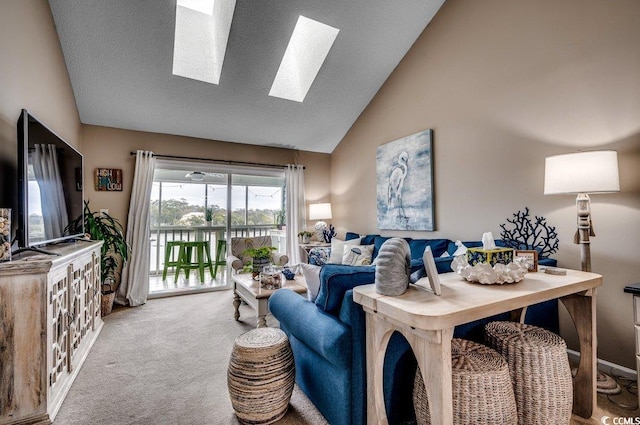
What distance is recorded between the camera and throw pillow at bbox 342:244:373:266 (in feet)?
12.1

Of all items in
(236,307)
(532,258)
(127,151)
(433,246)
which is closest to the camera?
(532,258)

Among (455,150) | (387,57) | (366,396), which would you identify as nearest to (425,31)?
(387,57)

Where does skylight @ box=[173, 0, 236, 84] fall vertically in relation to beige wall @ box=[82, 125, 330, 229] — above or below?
above

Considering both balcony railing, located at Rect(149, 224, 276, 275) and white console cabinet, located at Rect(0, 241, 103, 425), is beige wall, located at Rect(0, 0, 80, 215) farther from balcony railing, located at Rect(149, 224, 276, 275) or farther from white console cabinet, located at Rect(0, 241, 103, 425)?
balcony railing, located at Rect(149, 224, 276, 275)

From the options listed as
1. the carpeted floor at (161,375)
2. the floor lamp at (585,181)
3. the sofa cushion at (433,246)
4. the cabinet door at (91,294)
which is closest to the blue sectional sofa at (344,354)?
the carpeted floor at (161,375)

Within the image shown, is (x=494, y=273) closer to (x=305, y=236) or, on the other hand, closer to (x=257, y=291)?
(x=257, y=291)

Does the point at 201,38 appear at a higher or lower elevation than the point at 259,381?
higher

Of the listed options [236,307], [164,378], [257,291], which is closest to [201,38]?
[257,291]

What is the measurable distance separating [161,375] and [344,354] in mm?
1568

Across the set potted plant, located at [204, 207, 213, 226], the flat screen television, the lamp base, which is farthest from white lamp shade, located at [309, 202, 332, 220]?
the flat screen television

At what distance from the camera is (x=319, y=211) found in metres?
5.02

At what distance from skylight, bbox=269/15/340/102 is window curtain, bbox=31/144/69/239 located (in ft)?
8.11

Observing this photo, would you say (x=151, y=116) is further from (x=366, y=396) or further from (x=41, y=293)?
(x=366, y=396)

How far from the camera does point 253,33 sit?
121 inches
